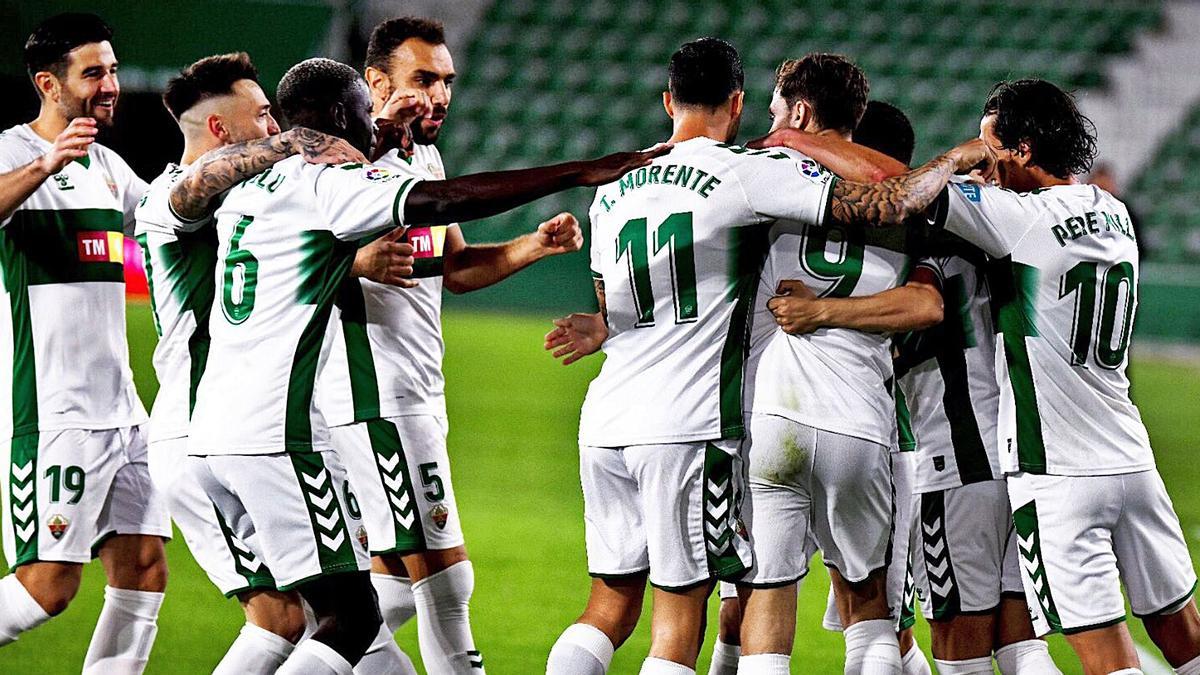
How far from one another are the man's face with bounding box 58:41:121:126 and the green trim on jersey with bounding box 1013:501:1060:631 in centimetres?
362

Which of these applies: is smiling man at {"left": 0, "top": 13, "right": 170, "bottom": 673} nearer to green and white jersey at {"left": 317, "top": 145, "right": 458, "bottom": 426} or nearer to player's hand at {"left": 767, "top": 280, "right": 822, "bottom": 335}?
green and white jersey at {"left": 317, "top": 145, "right": 458, "bottom": 426}

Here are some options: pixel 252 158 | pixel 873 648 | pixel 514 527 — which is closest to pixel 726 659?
pixel 873 648

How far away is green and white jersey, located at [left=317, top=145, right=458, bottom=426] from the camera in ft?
18.6

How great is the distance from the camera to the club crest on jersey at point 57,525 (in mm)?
5367

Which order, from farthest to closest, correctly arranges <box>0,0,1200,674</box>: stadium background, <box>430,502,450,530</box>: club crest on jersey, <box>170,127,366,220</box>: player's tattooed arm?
<box>0,0,1200,674</box>: stadium background < <box>430,502,450,530</box>: club crest on jersey < <box>170,127,366,220</box>: player's tattooed arm

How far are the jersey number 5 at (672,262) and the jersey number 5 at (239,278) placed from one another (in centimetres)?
118

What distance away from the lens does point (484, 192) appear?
14.7ft

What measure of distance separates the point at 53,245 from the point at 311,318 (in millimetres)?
1467

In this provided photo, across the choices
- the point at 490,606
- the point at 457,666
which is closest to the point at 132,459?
the point at 457,666

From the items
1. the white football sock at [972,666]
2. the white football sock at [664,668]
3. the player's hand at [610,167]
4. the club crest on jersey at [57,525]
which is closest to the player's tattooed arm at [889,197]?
the player's hand at [610,167]

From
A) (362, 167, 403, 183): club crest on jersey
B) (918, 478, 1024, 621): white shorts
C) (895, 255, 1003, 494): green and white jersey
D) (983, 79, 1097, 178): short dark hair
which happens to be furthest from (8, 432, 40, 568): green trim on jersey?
(983, 79, 1097, 178): short dark hair

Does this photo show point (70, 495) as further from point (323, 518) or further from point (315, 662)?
point (315, 662)

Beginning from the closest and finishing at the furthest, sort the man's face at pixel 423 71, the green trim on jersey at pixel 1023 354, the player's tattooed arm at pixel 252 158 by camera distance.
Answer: the player's tattooed arm at pixel 252 158, the green trim on jersey at pixel 1023 354, the man's face at pixel 423 71

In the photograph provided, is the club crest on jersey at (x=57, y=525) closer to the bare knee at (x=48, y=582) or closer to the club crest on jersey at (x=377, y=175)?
the bare knee at (x=48, y=582)
